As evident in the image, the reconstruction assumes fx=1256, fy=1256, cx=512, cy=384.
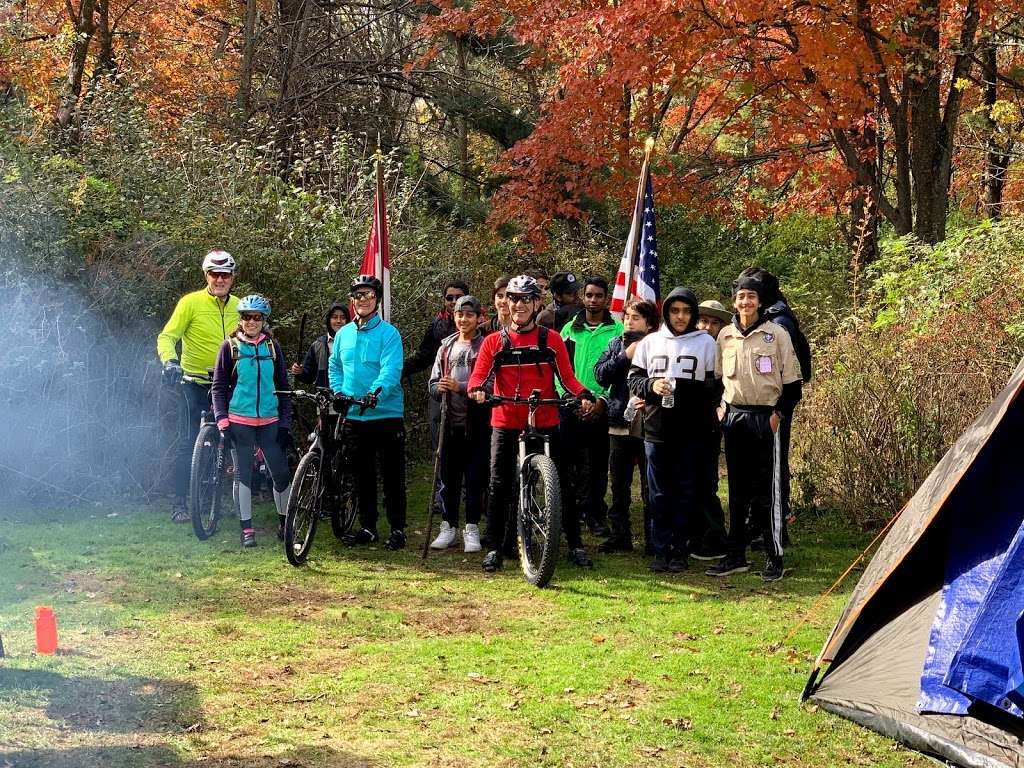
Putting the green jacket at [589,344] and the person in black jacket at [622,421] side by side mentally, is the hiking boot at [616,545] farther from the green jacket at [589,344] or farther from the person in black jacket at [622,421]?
the green jacket at [589,344]

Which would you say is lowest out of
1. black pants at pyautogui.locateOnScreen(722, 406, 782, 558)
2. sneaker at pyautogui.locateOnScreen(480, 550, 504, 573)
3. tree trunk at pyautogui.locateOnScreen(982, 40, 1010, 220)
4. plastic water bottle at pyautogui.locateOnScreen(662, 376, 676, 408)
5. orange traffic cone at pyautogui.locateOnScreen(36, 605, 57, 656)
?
orange traffic cone at pyautogui.locateOnScreen(36, 605, 57, 656)

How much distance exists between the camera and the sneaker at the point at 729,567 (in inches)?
326

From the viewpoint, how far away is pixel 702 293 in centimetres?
2019

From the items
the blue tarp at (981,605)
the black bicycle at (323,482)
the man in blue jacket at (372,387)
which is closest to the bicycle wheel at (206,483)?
the black bicycle at (323,482)

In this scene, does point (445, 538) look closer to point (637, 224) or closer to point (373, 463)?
point (373, 463)

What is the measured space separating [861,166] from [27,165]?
8.83 metres

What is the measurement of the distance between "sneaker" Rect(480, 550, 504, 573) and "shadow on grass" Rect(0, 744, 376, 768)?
358 cm

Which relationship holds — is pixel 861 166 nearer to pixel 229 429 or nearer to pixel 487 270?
pixel 487 270

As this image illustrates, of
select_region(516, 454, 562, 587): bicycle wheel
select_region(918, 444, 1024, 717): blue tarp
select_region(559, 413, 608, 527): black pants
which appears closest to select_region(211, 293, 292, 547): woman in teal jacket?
select_region(516, 454, 562, 587): bicycle wheel

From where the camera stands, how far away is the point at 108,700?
5465 millimetres

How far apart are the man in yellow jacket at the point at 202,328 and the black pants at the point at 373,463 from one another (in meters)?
1.30

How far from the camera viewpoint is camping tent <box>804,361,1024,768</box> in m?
4.90

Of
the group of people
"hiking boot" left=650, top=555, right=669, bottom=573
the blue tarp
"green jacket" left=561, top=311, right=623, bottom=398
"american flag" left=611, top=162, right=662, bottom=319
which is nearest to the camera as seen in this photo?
the blue tarp

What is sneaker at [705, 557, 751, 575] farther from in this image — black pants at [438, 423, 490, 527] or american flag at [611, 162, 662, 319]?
american flag at [611, 162, 662, 319]
